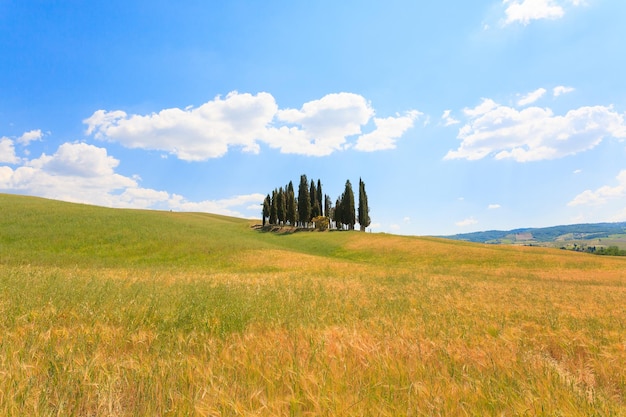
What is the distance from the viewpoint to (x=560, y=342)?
5215mm

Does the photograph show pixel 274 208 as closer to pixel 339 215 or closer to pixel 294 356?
pixel 339 215

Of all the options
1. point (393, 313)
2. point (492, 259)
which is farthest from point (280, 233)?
point (393, 313)

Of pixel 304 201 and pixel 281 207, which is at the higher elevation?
pixel 304 201

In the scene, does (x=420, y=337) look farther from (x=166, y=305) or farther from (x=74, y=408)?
(x=166, y=305)

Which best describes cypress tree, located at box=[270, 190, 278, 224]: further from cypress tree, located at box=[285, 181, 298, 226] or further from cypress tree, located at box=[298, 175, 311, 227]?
cypress tree, located at box=[298, 175, 311, 227]

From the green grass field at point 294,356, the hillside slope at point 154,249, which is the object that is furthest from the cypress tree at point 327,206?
the green grass field at point 294,356

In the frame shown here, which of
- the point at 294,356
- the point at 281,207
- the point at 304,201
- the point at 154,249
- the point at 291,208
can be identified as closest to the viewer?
the point at 294,356

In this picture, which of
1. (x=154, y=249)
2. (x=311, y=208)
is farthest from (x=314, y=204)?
(x=154, y=249)

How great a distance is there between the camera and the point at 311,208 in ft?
277

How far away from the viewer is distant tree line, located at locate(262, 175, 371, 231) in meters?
78.7

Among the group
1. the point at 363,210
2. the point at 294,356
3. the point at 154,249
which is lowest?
the point at 154,249

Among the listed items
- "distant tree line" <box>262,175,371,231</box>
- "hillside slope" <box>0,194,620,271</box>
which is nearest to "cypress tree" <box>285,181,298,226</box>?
"distant tree line" <box>262,175,371,231</box>

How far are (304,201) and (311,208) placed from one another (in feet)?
12.2

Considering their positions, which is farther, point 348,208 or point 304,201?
point 304,201
